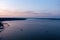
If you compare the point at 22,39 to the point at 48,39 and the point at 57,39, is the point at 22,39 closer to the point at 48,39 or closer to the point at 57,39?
the point at 48,39

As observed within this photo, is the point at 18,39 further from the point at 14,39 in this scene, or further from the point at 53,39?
the point at 53,39

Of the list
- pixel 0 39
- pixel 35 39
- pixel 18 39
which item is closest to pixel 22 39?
pixel 18 39

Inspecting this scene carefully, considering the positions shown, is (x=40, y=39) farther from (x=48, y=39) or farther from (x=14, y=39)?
(x=14, y=39)

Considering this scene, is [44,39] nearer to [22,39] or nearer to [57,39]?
[57,39]

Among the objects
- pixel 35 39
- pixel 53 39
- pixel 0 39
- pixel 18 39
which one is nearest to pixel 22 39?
pixel 18 39

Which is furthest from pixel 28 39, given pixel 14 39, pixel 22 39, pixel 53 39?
pixel 53 39

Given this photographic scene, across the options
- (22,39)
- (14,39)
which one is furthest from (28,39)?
(14,39)
